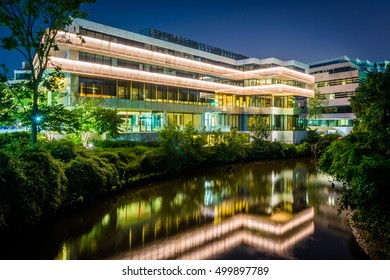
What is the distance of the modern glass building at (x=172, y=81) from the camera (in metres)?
35.8

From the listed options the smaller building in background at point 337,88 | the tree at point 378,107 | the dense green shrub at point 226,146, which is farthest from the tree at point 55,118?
the smaller building in background at point 337,88

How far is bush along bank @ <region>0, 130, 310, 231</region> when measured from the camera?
13.9 meters

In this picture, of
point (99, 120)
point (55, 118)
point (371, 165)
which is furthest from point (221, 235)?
point (99, 120)

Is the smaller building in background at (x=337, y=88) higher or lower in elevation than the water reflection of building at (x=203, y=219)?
higher

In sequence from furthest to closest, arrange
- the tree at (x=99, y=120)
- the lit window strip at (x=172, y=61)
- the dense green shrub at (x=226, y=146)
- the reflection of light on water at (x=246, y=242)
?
the lit window strip at (x=172, y=61)
the dense green shrub at (x=226, y=146)
the tree at (x=99, y=120)
the reflection of light on water at (x=246, y=242)

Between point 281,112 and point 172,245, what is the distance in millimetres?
45961

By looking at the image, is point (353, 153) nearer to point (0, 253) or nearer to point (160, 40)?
point (0, 253)

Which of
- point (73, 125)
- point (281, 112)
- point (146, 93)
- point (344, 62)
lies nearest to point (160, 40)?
point (146, 93)

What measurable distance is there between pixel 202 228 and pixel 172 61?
3191cm

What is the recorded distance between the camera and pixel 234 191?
2523cm

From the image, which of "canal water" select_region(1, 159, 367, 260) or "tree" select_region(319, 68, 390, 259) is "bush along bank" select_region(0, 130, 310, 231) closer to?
"canal water" select_region(1, 159, 367, 260)

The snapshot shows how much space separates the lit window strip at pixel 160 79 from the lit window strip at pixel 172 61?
1.89 metres

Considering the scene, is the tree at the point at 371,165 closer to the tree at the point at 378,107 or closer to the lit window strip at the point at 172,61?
the tree at the point at 378,107

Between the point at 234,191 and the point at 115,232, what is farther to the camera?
the point at 234,191
